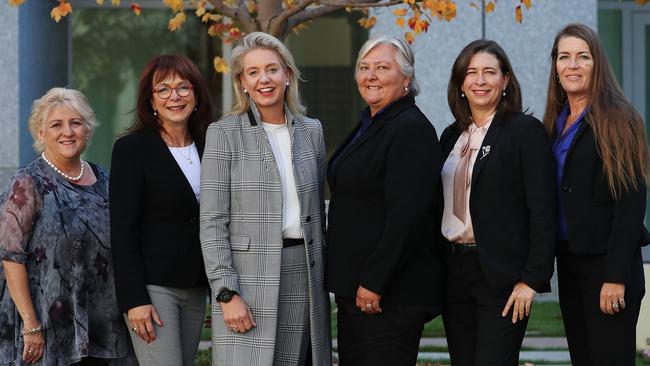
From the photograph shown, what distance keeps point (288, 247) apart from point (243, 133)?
1.81 ft

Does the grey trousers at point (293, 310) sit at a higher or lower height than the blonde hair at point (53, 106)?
lower

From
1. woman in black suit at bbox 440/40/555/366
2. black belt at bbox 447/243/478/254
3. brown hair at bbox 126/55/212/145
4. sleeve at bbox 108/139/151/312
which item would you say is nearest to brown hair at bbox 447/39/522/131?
woman in black suit at bbox 440/40/555/366

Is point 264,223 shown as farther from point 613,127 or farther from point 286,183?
point 613,127

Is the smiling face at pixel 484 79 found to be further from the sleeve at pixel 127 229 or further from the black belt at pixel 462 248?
the sleeve at pixel 127 229

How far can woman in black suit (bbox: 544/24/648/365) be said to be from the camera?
173 inches

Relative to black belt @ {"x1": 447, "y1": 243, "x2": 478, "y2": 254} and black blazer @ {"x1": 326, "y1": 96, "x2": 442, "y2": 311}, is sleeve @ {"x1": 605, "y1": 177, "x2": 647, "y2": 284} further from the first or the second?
black blazer @ {"x1": 326, "y1": 96, "x2": 442, "y2": 311}

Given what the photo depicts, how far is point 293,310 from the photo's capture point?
4480 millimetres

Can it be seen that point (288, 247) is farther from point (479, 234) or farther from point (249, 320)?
point (479, 234)

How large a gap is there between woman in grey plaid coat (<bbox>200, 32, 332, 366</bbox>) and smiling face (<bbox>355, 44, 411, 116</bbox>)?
0.34 metres

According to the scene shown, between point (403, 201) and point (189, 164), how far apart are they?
1033mm

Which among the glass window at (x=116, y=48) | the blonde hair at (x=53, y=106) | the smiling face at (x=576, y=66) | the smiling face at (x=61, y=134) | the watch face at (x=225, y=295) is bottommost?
the watch face at (x=225, y=295)

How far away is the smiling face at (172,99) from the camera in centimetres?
454

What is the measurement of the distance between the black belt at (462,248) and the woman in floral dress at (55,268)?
1.57 meters

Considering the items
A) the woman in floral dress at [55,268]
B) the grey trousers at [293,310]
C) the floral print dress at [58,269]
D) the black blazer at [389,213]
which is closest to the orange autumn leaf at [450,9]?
the black blazer at [389,213]
